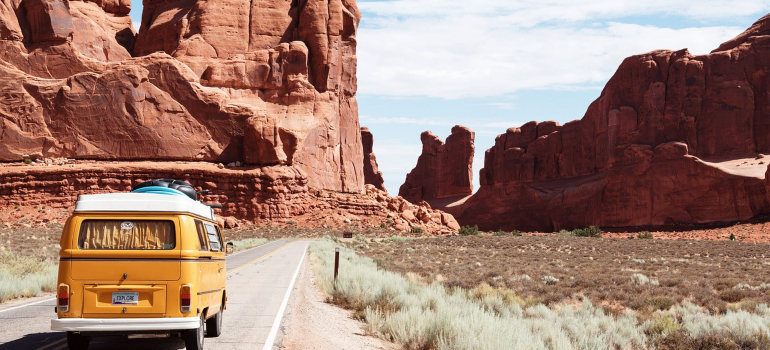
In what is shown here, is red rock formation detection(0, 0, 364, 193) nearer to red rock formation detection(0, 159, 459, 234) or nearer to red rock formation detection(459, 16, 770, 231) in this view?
red rock formation detection(0, 159, 459, 234)

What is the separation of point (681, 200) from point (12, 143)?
76439mm

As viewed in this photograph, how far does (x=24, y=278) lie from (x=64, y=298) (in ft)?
36.9

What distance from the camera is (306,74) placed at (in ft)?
253

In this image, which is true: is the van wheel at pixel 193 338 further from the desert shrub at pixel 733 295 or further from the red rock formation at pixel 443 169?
the red rock formation at pixel 443 169

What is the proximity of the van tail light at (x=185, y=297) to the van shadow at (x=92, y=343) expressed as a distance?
1531mm

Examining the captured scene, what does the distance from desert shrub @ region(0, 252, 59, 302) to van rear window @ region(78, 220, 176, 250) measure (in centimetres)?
807

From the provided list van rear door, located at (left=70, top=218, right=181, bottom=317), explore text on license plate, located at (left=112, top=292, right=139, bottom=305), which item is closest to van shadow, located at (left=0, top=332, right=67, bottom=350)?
van rear door, located at (left=70, top=218, right=181, bottom=317)

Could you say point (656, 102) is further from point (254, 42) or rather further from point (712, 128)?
point (254, 42)

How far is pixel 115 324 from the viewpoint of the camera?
8.38m

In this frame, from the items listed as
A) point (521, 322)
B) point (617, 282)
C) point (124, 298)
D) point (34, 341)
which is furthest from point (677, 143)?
point (124, 298)

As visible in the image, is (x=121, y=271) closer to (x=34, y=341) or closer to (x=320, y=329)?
(x=34, y=341)

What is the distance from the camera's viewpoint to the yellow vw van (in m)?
8.43

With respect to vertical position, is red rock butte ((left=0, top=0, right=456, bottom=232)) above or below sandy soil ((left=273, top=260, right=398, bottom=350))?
above

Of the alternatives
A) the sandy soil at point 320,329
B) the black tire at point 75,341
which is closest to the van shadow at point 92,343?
the black tire at point 75,341
